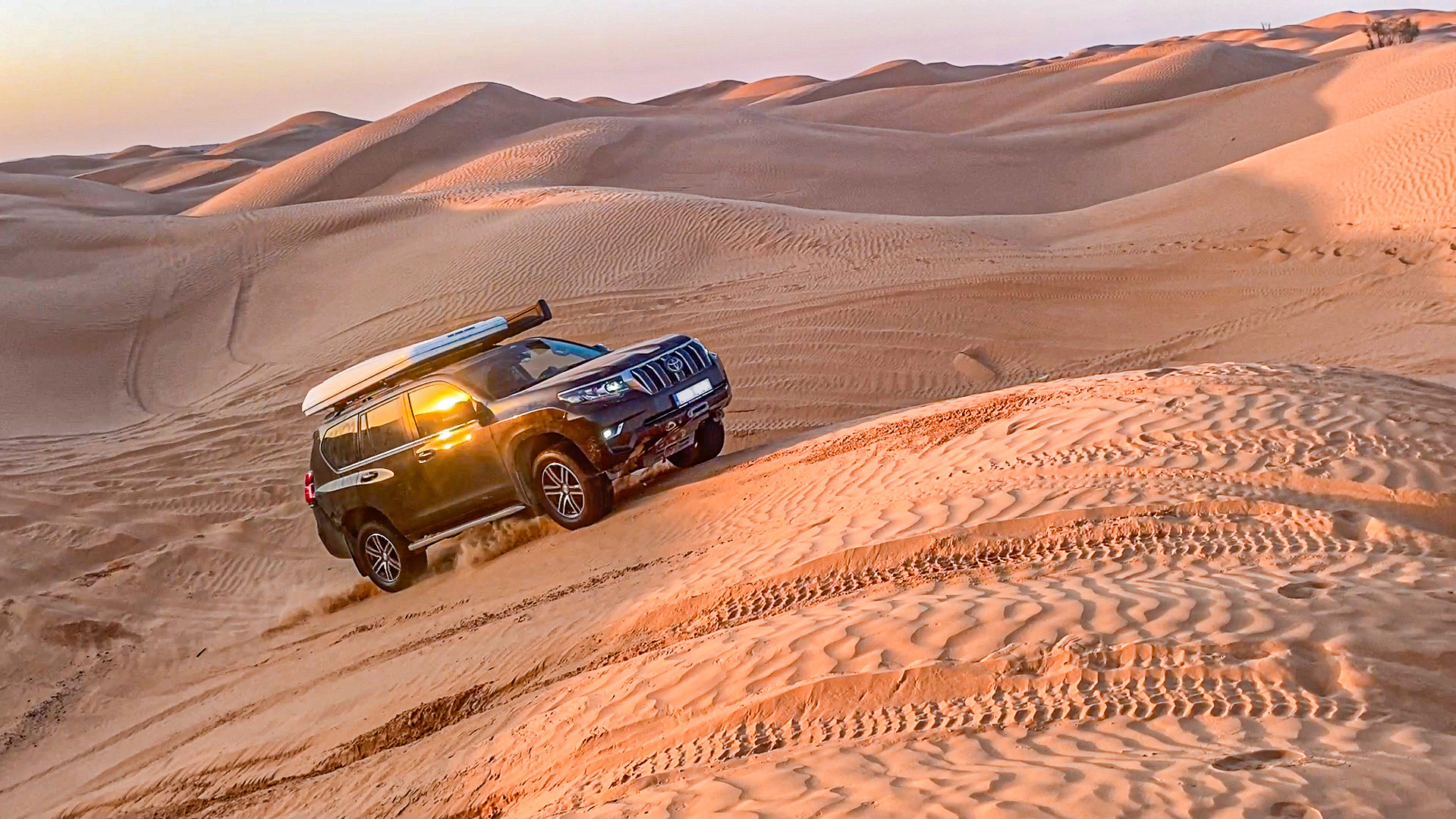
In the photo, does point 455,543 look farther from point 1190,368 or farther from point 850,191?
point 850,191

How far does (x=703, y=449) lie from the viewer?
1105 cm

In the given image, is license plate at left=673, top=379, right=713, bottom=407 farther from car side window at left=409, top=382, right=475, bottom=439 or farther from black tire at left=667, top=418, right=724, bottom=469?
car side window at left=409, top=382, right=475, bottom=439

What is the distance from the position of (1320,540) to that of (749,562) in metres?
3.13

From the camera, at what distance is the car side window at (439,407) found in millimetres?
10016

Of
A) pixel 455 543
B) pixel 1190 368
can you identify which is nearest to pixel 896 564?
pixel 1190 368

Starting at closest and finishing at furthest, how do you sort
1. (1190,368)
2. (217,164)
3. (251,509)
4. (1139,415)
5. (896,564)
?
(896,564), (1139,415), (1190,368), (251,509), (217,164)

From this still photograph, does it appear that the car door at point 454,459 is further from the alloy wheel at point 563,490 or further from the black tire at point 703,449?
the black tire at point 703,449

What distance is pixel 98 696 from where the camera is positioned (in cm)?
1042

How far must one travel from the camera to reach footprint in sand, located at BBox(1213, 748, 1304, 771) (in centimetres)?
402

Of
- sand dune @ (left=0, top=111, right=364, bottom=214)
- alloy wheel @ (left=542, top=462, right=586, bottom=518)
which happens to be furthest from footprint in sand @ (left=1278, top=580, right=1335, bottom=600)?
Result: sand dune @ (left=0, top=111, right=364, bottom=214)

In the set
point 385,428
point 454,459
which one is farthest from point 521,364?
point 385,428

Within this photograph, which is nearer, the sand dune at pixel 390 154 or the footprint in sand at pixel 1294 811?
the footprint in sand at pixel 1294 811

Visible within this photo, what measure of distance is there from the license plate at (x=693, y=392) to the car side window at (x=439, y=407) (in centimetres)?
169

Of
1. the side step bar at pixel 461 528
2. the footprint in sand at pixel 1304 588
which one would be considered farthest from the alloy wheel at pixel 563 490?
the footprint in sand at pixel 1304 588
